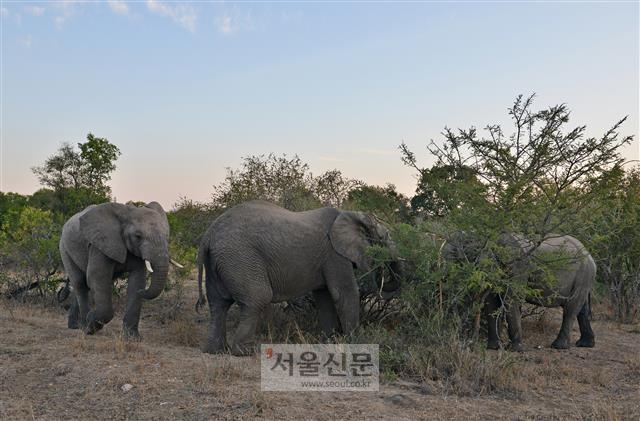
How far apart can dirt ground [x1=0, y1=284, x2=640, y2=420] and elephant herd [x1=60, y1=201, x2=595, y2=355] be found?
0.65 m

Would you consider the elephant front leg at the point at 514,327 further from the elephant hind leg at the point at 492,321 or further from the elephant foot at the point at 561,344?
the elephant foot at the point at 561,344

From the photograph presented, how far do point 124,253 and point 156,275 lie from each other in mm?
737

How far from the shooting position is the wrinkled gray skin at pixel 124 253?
8.41m

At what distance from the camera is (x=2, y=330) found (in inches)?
346

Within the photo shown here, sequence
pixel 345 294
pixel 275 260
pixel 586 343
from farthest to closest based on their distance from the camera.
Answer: pixel 586 343
pixel 345 294
pixel 275 260

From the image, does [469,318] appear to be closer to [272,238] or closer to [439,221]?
[439,221]

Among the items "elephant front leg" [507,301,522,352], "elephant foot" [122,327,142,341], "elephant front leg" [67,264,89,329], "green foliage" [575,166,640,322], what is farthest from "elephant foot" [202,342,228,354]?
"green foliage" [575,166,640,322]

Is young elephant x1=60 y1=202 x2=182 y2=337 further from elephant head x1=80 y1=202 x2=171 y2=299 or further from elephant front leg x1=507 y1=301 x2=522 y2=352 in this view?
elephant front leg x1=507 y1=301 x2=522 y2=352

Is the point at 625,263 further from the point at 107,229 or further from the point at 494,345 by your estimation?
the point at 107,229

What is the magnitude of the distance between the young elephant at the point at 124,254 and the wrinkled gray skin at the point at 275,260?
697mm

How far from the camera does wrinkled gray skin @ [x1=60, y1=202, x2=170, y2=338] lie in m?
8.41


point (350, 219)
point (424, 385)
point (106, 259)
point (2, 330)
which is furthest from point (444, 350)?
point (2, 330)

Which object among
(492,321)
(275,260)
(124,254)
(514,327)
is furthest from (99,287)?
(514,327)

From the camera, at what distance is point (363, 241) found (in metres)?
8.59
